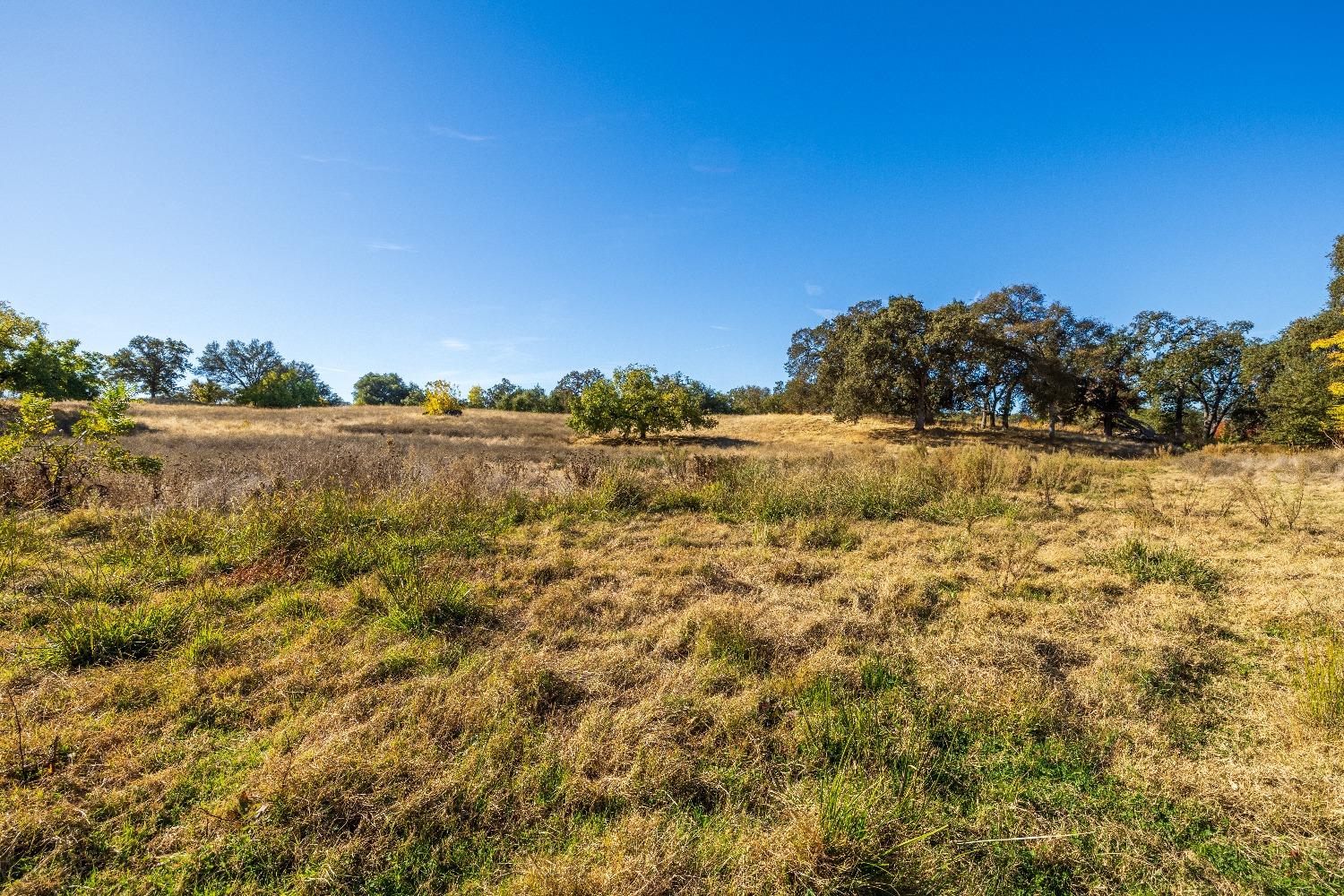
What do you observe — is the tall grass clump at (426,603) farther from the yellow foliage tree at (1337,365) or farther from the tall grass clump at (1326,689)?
the yellow foliage tree at (1337,365)

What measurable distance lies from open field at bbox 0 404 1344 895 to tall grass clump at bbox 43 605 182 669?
0.03 meters

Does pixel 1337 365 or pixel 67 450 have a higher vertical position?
pixel 1337 365

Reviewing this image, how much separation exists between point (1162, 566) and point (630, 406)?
2204cm

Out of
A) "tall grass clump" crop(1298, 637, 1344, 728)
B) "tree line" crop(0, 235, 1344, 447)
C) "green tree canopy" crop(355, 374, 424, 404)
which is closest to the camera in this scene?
"tall grass clump" crop(1298, 637, 1344, 728)

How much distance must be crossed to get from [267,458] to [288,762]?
30.2 ft

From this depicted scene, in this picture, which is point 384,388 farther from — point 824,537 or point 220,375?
point 824,537

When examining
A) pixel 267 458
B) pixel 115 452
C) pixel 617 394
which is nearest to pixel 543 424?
pixel 617 394

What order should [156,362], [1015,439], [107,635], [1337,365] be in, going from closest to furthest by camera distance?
[107,635] < [1337,365] < [1015,439] < [156,362]

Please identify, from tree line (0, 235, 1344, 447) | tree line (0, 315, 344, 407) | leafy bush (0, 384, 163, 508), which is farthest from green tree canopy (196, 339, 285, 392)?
leafy bush (0, 384, 163, 508)

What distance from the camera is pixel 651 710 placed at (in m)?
2.77

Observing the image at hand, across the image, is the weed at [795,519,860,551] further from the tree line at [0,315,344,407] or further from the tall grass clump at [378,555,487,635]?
Answer: the tree line at [0,315,344,407]

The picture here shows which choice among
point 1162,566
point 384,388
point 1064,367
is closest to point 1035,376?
point 1064,367

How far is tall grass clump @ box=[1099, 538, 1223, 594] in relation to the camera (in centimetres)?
480

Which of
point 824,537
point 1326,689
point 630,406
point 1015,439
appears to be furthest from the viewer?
point 1015,439
